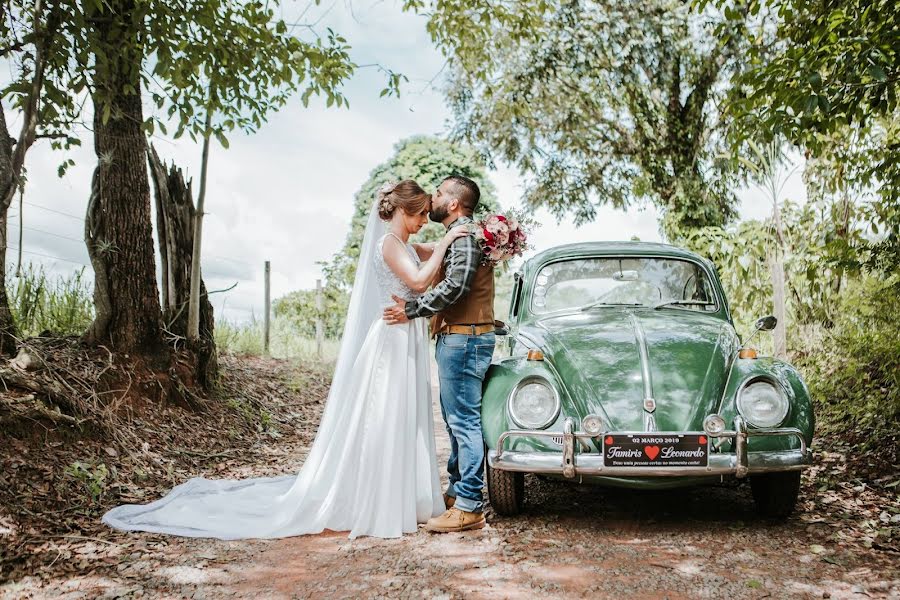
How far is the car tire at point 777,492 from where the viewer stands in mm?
4121

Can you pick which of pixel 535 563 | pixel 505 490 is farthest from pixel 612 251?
pixel 535 563

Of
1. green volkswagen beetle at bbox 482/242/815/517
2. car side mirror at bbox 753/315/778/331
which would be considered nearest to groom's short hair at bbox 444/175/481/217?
green volkswagen beetle at bbox 482/242/815/517

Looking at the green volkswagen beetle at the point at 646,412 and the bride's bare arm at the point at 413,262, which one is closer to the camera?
the green volkswagen beetle at the point at 646,412

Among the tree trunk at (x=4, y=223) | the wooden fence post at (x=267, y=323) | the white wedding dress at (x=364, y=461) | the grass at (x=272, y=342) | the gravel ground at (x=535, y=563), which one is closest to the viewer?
the gravel ground at (x=535, y=563)

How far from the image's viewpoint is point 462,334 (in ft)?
14.1

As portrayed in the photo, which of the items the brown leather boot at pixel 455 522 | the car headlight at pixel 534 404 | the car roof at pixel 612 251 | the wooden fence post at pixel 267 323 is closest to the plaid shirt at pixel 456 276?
the car headlight at pixel 534 404

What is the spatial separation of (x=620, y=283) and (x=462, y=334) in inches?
67.3

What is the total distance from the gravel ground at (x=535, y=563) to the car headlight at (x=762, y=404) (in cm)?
66

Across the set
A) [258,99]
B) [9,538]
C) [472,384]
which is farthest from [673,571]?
[258,99]

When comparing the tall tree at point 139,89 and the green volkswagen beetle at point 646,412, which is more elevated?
the tall tree at point 139,89

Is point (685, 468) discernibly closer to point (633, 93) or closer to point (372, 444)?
point (372, 444)

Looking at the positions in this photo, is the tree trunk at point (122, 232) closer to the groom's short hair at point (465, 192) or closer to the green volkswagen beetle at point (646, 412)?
the groom's short hair at point (465, 192)

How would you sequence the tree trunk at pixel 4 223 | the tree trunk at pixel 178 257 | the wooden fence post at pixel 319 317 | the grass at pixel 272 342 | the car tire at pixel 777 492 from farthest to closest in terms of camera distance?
the wooden fence post at pixel 319 317, the grass at pixel 272 342, the tree trunk at pixel 178 257, the tree trunk at pixel 4 223, the car tire at pixel 777 492

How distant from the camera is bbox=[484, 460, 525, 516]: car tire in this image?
14.0 ft
